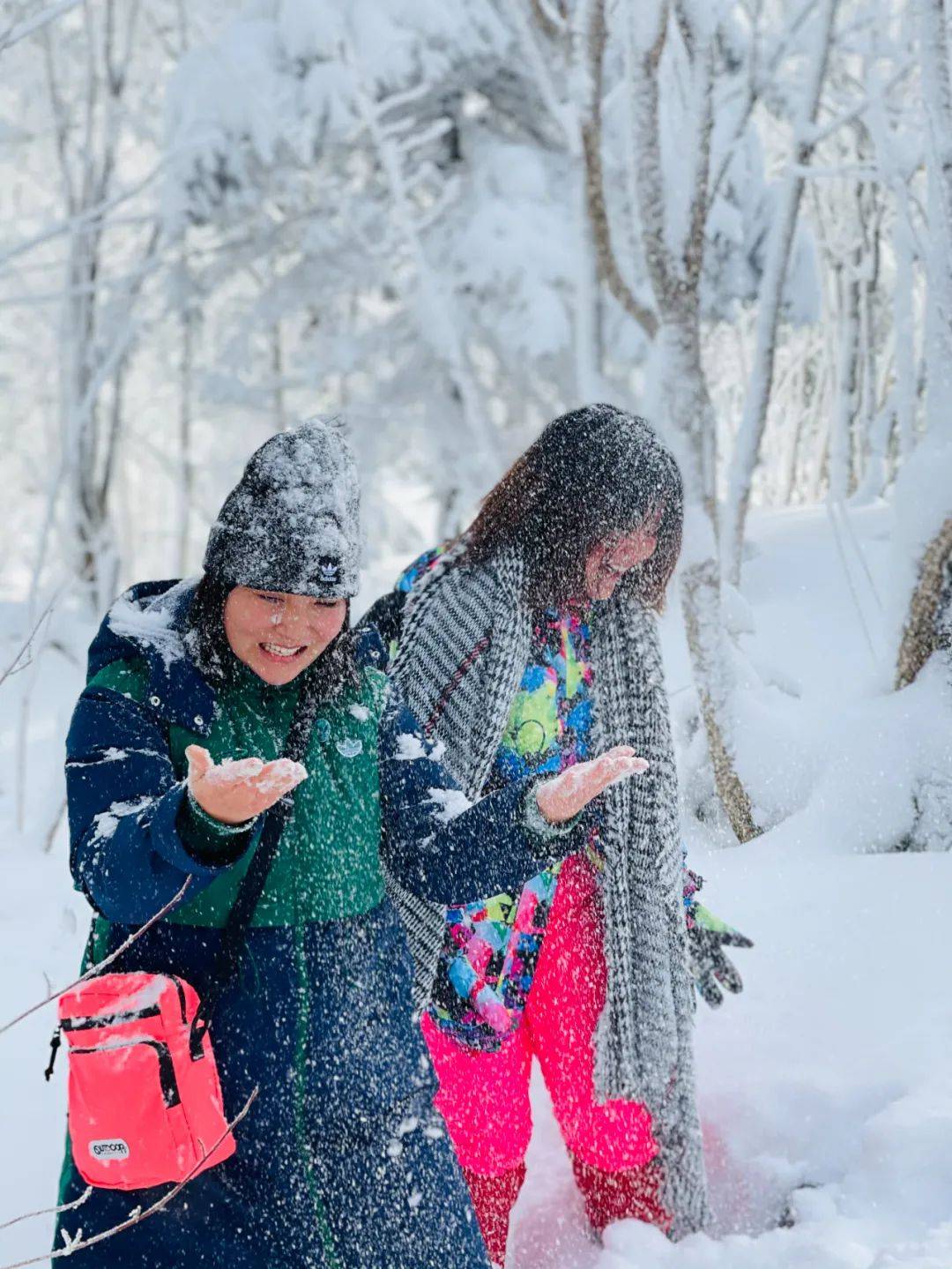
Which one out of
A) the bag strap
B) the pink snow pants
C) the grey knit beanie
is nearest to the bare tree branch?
the pink snow pants

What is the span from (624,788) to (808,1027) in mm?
887

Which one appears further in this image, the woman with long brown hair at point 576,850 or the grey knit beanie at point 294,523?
the woman with long brown hair at point 576,850

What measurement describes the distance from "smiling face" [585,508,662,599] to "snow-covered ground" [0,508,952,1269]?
1.21 metres

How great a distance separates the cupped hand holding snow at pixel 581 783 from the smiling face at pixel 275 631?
390mm

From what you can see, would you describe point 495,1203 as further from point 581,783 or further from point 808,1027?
point 581,783

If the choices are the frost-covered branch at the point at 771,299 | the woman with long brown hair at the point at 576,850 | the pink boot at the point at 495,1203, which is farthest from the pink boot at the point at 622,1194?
the frost-covered branch at the point at 771,299

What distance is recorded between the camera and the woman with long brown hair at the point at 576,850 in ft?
7.38

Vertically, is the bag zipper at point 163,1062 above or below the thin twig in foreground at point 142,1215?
above

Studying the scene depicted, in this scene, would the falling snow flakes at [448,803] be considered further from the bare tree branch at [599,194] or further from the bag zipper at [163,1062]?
the bare tree branch at [599,194]

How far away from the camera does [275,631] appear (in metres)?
1.61

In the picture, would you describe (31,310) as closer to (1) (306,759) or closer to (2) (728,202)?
(2) (728,202)

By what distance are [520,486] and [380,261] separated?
1029 centimetres

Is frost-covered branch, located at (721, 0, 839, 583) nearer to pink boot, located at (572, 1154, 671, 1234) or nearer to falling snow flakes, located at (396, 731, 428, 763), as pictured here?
pink boot, located at (572, 1154, 671, 1234)

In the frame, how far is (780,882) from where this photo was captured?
10.5 ft
